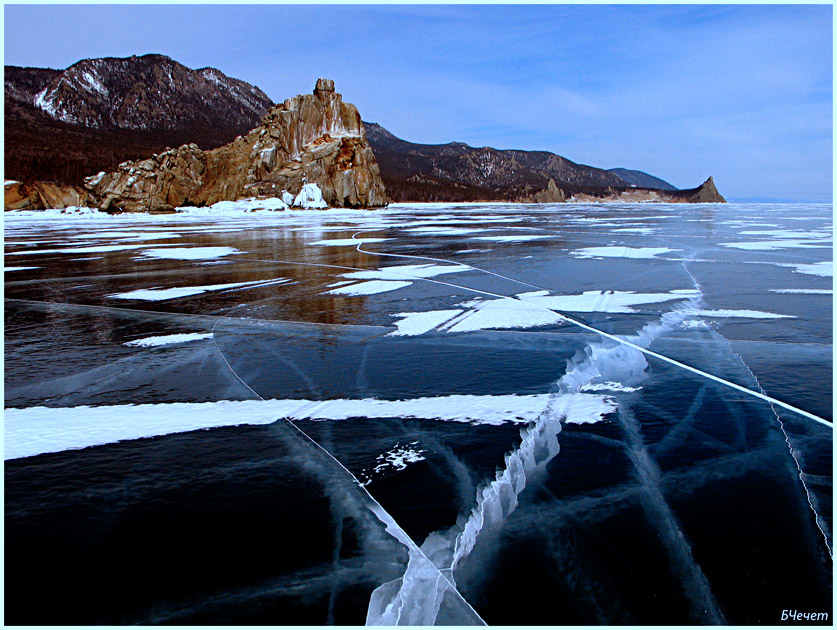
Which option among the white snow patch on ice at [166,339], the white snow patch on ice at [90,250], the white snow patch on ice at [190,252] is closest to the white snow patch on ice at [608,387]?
the white snow patch on ice at [166,339]

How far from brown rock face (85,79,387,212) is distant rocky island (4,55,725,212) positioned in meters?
0.14

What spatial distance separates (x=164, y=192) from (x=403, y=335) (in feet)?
199

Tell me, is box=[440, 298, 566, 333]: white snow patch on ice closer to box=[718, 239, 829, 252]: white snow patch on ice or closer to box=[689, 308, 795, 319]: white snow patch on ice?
box=[689, 308, 795, 319]: white snow patch on ice

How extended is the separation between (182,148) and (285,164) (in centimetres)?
1100

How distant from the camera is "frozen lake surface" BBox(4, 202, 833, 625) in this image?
7.66 feet

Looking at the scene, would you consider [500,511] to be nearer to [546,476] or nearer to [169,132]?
[546,476]

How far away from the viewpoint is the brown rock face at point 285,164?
61.9 metres

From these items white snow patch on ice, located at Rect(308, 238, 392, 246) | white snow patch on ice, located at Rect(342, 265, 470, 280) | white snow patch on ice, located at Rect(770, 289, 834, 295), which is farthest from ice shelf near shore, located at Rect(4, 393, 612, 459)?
white snow patch on ice, located at Rect(308, 238, 392, 246)

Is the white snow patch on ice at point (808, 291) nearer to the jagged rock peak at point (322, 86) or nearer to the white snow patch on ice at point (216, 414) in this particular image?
the white snow patch on ice at point (216, 414)

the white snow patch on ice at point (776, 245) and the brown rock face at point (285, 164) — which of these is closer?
the white snow patch on ice at point (776, 245)

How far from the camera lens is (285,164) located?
6888 centimetres

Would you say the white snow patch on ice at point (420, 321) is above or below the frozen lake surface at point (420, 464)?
above

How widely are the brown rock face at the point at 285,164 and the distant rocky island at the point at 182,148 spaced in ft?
0.46

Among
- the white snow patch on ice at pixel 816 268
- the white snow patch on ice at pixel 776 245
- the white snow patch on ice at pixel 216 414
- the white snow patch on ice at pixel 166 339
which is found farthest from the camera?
the white snow patch on ice at pixel 776 245
